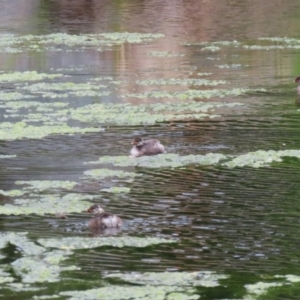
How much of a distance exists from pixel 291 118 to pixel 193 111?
1.45 m

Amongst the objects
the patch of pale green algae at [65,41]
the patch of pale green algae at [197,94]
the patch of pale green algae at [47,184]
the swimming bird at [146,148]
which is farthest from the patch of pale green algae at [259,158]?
the patch of pale green algae at [65,41]

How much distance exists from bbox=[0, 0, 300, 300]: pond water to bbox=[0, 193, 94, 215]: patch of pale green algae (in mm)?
18

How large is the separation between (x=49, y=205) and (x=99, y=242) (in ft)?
4.27

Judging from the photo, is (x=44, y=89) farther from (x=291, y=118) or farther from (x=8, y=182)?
(x=8, y=182)

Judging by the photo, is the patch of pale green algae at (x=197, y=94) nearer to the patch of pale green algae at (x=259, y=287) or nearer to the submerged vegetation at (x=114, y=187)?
the submerged vegetation at (x=114, y=187)

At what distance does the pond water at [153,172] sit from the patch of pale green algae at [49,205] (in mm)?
18

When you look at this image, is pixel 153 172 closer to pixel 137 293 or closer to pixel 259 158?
pixel 259 158

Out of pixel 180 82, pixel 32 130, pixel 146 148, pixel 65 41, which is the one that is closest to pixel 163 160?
pixel 146 148

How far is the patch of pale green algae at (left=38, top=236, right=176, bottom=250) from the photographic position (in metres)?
8.34

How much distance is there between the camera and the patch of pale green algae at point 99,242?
8.34 meters

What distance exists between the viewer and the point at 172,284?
7.37 meters

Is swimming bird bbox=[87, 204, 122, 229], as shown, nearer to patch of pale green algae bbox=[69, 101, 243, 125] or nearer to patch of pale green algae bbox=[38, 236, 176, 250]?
patch of pale green algae bbox=[38, 236, 176, 250]

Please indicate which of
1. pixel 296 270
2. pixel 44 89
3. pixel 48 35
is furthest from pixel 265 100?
pixel 48 35

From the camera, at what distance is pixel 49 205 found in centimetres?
962
